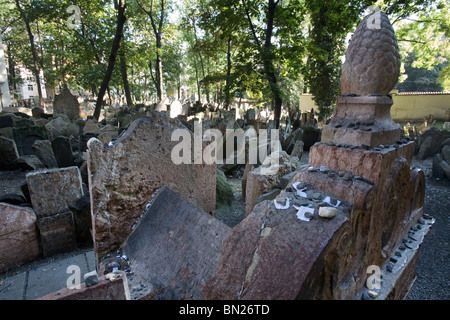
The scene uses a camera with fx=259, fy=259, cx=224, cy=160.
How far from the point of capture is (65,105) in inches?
506

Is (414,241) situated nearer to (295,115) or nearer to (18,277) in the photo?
(18,277)

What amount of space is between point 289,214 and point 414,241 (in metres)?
2.14

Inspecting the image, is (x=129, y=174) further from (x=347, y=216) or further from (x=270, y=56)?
(x=270, y=56)

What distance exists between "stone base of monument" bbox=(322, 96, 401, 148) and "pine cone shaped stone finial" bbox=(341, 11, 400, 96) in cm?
13

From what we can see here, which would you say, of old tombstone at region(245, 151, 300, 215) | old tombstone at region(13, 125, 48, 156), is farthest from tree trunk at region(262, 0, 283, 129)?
old tombstone at region(13, 125, 48, 156)

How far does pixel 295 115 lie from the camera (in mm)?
15133

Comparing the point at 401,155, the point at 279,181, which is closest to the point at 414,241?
the point at 401,155

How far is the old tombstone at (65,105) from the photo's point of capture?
501 inches

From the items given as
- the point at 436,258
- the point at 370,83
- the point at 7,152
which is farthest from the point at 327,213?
the point at 7,152

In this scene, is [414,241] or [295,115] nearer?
[414,241]

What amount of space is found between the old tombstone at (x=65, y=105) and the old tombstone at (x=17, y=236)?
36.6 ft

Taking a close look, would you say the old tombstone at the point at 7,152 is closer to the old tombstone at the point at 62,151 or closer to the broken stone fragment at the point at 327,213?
the old tombstone at the point at 62,151

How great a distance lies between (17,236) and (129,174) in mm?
2154

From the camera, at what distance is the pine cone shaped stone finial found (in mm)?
2377
